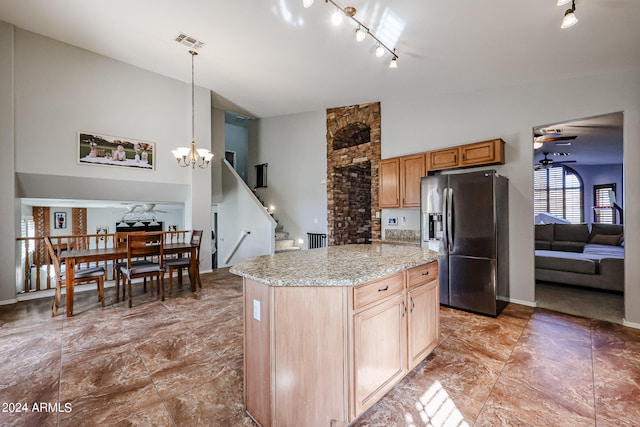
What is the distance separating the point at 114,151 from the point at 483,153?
5.77m

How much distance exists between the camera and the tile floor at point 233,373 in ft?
5.61

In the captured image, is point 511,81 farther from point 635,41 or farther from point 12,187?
point 12,187

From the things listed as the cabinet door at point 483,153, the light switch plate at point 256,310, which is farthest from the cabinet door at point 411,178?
the light switch plate at point 256,310

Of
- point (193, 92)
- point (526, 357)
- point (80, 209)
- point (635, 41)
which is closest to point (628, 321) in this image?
point (526, 357)

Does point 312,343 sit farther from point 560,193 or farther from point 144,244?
point 560,193

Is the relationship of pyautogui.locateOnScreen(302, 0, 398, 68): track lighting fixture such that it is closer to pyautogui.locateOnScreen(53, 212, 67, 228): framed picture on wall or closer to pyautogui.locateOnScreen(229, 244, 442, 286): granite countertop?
pyautogui.locateOnScreen(229, 244, 442, 286): granite countertop

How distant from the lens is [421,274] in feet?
7.19

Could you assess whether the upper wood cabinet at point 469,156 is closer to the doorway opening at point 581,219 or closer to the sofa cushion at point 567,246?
the doorway opening at point 581,219

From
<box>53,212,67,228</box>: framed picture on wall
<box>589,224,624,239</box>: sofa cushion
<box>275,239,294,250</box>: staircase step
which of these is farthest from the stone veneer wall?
<box>53,212,67,228</box>: framed picture on wall

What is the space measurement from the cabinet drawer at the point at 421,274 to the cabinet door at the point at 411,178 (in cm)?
207

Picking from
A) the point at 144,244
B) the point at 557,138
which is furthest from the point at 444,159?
the point at 144,244

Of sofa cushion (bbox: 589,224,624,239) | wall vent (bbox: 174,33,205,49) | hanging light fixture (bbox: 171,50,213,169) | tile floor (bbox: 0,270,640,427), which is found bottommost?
tile floor (bbox: 0,270,640,427)

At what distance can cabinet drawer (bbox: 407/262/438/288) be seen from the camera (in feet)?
6.74

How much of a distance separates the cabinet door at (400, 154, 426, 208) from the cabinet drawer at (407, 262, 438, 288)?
2.07 meters
